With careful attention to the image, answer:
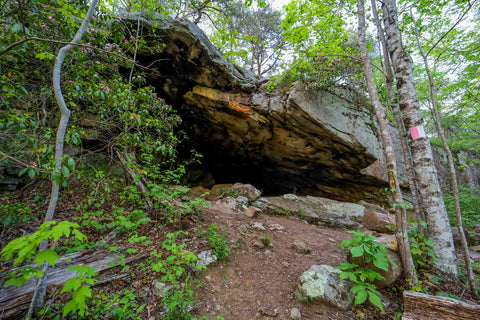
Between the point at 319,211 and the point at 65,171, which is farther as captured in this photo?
the point at 319,211

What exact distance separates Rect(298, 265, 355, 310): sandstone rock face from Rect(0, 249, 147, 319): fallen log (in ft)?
7.98

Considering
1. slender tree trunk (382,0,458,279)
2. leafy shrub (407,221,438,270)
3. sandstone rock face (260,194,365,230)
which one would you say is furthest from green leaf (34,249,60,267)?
sandstone rock face (260,194,365,230)

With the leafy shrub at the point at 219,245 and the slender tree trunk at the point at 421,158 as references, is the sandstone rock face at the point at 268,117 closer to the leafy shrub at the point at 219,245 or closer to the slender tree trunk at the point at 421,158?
the slender tree trunk at the point at 421,158

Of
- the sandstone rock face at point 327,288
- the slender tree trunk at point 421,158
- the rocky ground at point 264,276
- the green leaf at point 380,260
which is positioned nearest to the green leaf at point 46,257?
the rocky ground at point 264,276

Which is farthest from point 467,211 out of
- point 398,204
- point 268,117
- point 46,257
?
point 46,257

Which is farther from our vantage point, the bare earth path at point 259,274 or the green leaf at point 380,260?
the bare earth path at point 259,274

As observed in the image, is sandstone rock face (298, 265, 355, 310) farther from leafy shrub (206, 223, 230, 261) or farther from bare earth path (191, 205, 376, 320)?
leafy shrub (206, 223, 230, 261)

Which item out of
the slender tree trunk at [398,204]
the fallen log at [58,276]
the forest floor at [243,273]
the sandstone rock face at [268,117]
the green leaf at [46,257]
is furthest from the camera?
the sandstone rock face at [268,117]

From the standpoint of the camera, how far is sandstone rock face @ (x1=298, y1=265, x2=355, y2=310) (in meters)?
2.30

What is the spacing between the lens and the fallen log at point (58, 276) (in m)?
1.83

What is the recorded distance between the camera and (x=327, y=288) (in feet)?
7.81

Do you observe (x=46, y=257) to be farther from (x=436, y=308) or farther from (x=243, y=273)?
(x=436, y=308)

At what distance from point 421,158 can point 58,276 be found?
542 centimetres

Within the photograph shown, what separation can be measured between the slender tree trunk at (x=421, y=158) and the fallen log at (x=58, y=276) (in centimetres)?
445
